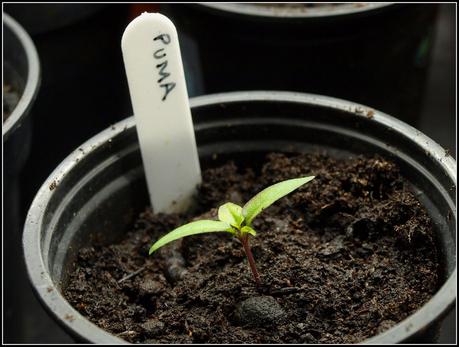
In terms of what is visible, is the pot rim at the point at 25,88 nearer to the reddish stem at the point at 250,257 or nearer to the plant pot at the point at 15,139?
the plant pot at the point at 15,139

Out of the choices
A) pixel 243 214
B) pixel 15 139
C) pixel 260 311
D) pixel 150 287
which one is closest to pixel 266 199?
pixel 243 214

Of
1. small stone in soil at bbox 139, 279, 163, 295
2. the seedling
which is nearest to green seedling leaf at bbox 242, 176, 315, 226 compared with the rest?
the seedling

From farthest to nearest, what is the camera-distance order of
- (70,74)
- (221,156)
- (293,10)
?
(70,74), (293,10), (221,156)

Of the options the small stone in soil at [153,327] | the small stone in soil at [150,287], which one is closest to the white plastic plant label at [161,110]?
the small stone in soil at [150,287]

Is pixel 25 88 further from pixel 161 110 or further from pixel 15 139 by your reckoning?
pixel 161 110

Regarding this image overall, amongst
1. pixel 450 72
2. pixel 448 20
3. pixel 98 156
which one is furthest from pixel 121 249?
pixel 448 20
